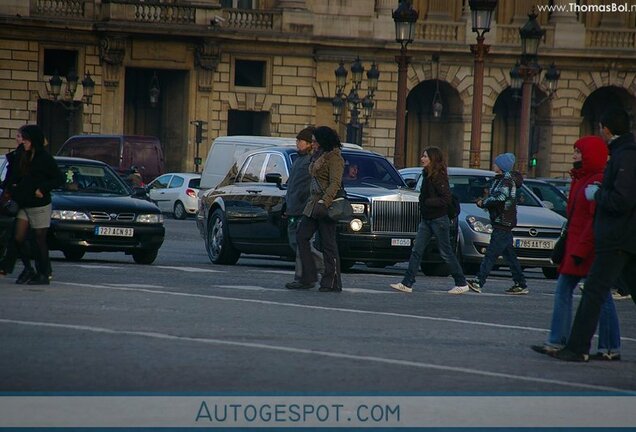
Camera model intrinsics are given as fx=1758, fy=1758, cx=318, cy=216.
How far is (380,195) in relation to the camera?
70.4 ft

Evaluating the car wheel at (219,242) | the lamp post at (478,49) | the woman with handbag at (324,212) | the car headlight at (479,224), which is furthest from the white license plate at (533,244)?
the lamp post at (478,49)

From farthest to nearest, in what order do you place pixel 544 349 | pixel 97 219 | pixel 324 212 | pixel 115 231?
1. pixel 115 231
2. pixel 97 219
3. pixel 324 212
4. pixel 544 349

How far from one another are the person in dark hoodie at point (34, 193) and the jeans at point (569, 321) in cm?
631

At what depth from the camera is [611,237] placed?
452 inches

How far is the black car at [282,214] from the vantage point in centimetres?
2134

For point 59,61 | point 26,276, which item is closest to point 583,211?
point 26,276

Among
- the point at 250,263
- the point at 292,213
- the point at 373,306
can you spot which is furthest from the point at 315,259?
the point at 250,263

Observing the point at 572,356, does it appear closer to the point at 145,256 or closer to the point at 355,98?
the point at 145,256

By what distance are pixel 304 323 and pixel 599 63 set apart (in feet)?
170

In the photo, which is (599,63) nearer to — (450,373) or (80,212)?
(80,212)

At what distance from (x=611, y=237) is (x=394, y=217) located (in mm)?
10026

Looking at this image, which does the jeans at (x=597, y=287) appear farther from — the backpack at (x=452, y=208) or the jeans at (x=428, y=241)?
the backpack at (x=452, y=208)

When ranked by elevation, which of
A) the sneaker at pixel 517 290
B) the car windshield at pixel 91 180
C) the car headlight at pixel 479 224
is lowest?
the sneaker at pixel 517 290

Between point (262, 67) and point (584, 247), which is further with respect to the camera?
point (262, 67)
